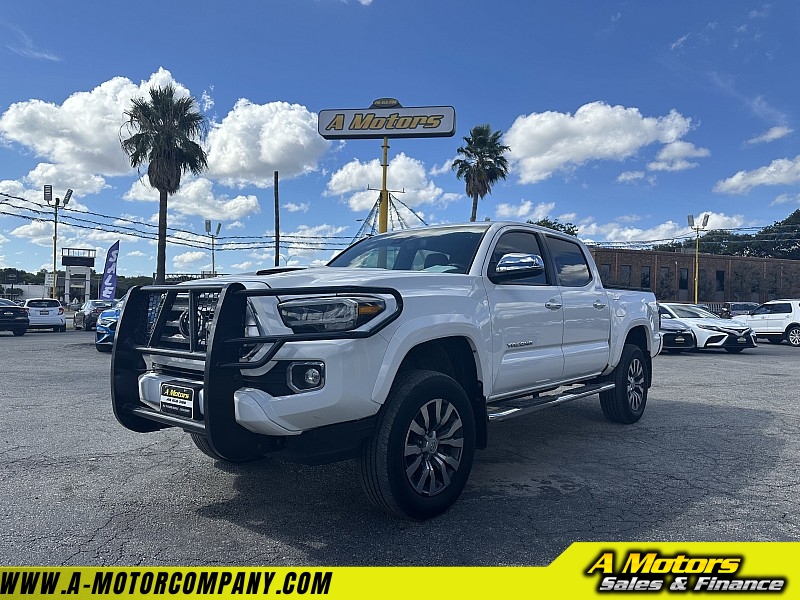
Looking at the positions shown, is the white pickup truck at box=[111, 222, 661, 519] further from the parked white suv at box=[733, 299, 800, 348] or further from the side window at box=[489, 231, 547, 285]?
the parked white suv at box=[733, 299, 800, 348]

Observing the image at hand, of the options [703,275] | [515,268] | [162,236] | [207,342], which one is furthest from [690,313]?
[703,275]

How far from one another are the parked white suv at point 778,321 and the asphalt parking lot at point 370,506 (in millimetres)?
15940

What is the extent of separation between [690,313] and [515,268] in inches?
592

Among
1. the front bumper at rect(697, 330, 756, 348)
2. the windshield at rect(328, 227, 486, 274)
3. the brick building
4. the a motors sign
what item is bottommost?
the front bumper at rect(697, 330, 756, 348)

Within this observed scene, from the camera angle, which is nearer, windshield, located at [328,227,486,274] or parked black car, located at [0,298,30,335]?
windshield, located at [328,227,486,274]

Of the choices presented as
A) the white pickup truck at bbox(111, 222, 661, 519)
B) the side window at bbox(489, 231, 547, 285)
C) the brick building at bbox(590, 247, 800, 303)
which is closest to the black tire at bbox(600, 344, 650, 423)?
the white pickup truck at bbox(111, 222, 661, 519)

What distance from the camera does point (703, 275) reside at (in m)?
57.5

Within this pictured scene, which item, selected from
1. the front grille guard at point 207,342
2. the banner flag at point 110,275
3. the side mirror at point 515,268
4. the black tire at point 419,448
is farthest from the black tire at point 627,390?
the banner flag at point 110,275

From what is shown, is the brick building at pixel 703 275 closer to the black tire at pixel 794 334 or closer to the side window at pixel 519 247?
the black tire at pixel 794 334

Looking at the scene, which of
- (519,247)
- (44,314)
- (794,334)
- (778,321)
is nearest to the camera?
(519,247)

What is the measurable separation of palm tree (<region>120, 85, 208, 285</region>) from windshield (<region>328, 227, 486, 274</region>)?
24270 millimetres

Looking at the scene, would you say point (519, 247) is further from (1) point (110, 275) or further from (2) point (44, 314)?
(1) point (110, 275)

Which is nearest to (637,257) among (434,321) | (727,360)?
(727,360)

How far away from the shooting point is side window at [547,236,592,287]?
562 centimetres
